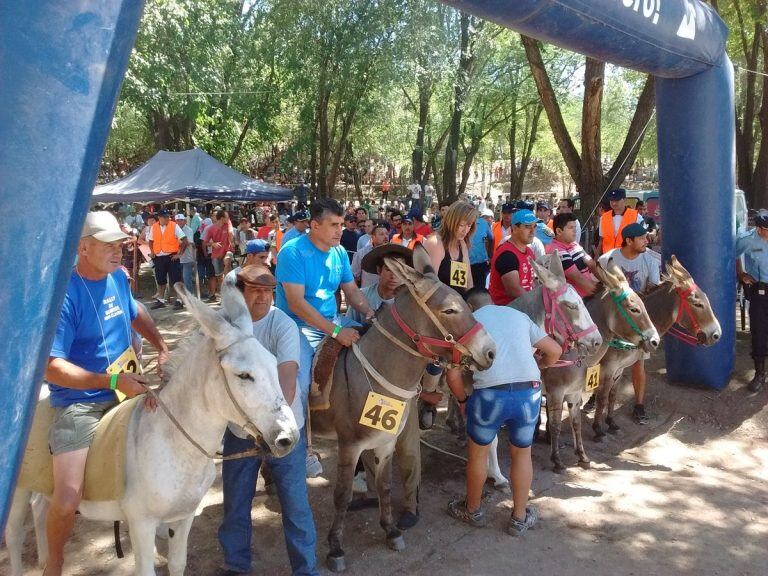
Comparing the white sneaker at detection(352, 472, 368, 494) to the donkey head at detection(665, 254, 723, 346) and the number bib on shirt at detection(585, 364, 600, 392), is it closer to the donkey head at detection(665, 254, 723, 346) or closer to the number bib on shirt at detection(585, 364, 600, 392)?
the number bib on shirt at detection(585, 364, 600, 392)

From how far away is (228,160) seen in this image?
103 ft

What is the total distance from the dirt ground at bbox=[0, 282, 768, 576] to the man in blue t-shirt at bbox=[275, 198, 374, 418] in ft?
4.76

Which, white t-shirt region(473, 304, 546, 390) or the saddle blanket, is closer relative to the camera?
the saddle blanket

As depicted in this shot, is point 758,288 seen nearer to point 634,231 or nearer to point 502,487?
point 634,231

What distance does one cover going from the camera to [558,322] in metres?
5.06

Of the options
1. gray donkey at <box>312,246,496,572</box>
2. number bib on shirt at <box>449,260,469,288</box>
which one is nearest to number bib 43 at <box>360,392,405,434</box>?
gray donkey at <box>312,246,496,572</box>

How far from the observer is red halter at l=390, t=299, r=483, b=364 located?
3.76 meters

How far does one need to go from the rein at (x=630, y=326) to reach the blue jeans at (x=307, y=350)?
2811 mm

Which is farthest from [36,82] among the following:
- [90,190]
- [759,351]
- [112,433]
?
[759,351]

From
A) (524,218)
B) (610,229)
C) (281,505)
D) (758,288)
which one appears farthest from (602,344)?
(610,229)

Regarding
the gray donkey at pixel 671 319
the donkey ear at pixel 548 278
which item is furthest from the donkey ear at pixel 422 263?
the gray donkey at pixel 671 319

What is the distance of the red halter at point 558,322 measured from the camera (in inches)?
197

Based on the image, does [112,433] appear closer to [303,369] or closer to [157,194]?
[303,369]

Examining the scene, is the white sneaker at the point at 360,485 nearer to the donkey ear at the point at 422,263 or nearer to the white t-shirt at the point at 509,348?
A: the white t-shirt at the point at 509,348
